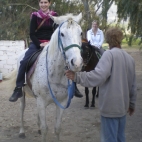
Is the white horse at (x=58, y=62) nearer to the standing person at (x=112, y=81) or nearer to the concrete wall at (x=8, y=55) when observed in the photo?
the standing person at (x=112, y=81)

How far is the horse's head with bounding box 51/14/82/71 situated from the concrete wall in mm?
8635

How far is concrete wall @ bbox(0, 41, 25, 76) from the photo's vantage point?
481 inches

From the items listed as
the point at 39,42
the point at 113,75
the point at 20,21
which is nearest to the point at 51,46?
the point at 39,42

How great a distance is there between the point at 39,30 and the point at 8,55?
24.8 feet

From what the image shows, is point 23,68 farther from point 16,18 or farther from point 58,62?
point 16,18

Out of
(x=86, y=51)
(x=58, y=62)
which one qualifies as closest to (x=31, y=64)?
(x=58, y=62)

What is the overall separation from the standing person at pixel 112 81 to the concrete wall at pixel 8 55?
365 inches

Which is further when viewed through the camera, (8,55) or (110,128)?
(8,55)

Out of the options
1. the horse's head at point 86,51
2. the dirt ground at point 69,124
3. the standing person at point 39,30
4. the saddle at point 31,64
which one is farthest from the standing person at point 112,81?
the horse's head at point 86,51

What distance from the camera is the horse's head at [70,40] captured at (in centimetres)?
326

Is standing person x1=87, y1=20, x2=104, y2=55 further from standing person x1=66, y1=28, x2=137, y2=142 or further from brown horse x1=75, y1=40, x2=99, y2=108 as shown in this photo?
standing person x1=66, y1=28, x2=137, y2=142

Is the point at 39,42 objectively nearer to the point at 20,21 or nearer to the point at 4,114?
the point at 4,114

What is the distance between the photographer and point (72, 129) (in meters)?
5.92

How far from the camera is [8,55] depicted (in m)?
12.2
